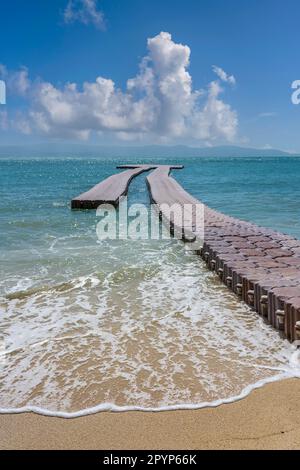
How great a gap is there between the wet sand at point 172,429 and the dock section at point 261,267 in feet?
4.81

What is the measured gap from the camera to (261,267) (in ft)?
20.9

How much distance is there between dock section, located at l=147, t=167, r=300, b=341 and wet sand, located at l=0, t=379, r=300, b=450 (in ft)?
4.81

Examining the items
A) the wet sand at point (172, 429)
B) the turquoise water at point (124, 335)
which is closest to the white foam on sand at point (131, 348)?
the turquoise water at point (124, 335)

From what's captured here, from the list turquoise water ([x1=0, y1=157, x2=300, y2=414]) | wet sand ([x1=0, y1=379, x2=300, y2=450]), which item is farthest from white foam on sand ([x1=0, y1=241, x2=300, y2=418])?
wet sand ([x1=0, y1=379, x2=300, y2=450])

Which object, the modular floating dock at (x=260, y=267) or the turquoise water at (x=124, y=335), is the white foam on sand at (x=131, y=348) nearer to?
the turquoise water at (x=124, y=335)

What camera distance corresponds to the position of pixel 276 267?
6297 mm

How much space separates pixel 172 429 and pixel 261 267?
380 cm

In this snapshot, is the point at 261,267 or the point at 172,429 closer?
the point at 172,429

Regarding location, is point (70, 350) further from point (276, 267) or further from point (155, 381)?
point (276, 267)

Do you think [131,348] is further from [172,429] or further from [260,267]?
[260,267]

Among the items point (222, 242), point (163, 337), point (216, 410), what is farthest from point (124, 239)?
point (216, 410)

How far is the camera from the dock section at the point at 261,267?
187 inches

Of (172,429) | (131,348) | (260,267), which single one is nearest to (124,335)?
(131,348)

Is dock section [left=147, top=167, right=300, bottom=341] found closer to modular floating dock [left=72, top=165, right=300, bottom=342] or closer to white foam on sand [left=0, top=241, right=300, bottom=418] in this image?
modular floating dock [left=72, top=165, right=300, bottom=342]
